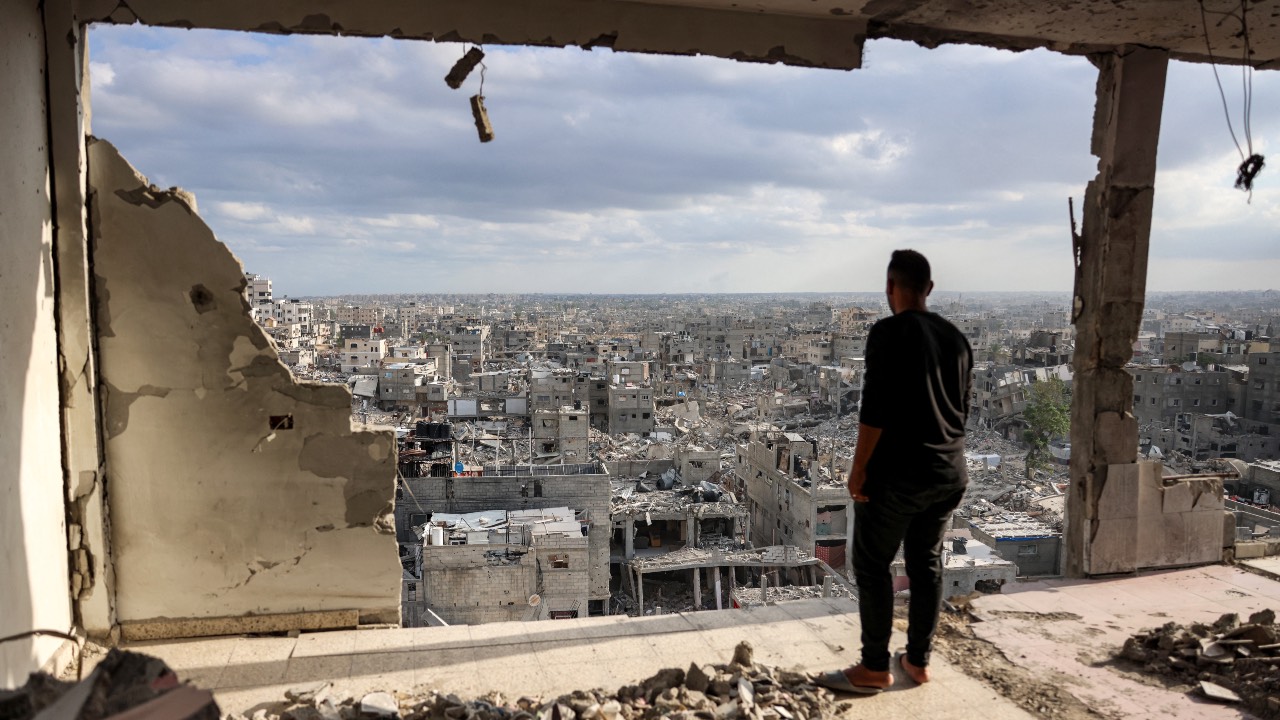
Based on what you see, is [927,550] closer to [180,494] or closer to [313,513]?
[313,513]

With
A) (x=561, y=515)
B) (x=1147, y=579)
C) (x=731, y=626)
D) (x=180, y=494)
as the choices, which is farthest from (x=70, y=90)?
(x=561, y=515)

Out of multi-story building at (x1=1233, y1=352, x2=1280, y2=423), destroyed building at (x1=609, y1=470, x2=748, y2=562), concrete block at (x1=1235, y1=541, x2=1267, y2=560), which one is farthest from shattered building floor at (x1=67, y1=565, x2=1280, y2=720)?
multi-story building at (x1=1233, y1=352, x2=1280, y2=423)

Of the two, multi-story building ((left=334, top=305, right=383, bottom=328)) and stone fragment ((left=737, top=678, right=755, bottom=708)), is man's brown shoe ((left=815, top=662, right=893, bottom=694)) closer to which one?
stone fragment ((left=737, top=678, right=755, bottom=708))

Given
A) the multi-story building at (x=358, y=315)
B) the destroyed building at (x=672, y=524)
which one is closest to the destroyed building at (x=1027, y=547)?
the destroyed building at (x=672, y=524)

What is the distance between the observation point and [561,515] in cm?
2012

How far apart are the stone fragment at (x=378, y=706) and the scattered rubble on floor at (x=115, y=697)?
35.8 inches

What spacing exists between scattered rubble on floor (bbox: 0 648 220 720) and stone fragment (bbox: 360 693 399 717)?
91cm

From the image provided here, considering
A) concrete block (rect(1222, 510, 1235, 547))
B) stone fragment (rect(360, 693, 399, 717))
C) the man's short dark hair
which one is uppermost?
the man's short dark hair

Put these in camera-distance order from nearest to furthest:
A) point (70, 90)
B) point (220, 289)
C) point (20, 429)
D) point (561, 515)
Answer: point (20, 429)
point (70, 90)
point (220, 289)
point (561, 515)

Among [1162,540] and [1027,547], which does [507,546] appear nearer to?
[1027,547]

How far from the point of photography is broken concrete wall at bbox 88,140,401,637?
308cm

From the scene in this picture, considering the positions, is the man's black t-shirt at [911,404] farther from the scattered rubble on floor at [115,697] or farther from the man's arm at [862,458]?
the scattered rubble on floor at [115,697]

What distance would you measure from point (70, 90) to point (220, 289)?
2.77 ft

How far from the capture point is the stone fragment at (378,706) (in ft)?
7.72
